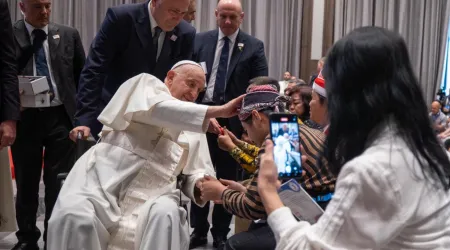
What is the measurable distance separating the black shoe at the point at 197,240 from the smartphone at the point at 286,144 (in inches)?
96.3

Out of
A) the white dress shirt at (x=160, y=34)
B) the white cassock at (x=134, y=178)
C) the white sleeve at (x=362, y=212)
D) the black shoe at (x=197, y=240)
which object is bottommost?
the black shoe at (x=197, y=240)

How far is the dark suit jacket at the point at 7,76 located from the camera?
3443mm

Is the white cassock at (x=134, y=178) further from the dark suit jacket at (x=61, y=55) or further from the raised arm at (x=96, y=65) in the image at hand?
the dark suit jacket at (x=61, y=55)

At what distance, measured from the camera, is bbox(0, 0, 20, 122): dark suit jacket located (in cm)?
344

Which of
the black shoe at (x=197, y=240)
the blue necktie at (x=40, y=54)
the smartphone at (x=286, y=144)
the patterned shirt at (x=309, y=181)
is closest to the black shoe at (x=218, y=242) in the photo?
the black shoe at (x=197, y=240)

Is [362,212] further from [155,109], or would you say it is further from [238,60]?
[238,60]

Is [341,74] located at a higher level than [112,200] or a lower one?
higher

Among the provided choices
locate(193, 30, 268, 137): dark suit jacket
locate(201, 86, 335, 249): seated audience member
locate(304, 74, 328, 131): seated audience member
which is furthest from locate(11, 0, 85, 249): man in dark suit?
locate(304, 74, 328, 131): seated audience member

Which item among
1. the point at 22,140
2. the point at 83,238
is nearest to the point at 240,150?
the point at 83,238

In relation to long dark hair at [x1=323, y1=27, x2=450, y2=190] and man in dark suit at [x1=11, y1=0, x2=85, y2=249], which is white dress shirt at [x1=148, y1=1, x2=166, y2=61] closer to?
man in dark suit at [x1=11, y1=0, x2=85, y2=249]

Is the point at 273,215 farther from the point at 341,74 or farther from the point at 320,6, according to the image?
the point at 320,6

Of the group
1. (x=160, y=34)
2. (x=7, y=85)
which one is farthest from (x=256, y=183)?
(x=7, y=85)

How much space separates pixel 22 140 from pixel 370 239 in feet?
9.80

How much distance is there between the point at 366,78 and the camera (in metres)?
1.56
